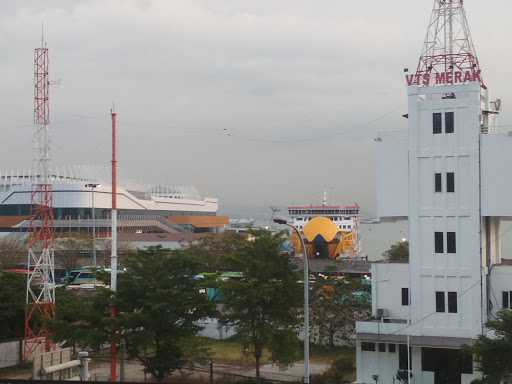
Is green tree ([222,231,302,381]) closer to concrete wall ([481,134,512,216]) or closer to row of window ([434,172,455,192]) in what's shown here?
row of window ([434,172,455,192])

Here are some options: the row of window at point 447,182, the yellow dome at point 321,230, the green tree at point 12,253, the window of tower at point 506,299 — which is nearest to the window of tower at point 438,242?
the row of window at point 447,182

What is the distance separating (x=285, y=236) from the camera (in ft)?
105

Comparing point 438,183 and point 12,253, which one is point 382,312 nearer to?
point 438,183

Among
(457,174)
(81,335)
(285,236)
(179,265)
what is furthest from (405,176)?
(81,335)

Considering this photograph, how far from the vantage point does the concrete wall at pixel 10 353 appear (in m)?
37.2

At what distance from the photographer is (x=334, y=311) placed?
135 feet

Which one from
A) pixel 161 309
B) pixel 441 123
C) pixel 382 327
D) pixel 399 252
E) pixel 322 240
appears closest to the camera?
pixel 161 309

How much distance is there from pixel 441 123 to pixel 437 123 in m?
0.19

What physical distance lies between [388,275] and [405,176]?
493cm

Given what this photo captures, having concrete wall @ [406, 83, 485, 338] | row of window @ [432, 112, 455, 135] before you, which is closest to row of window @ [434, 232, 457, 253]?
concrete wall @ [406, 83, 485, 338]

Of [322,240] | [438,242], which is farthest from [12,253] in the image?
[438,242]

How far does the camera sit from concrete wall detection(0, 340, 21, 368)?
122ft

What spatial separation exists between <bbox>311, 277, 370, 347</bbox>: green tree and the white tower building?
862 centimetres

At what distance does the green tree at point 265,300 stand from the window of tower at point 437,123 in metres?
8.89
